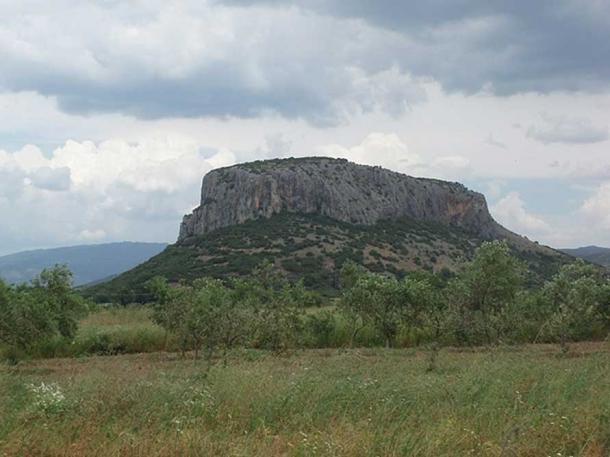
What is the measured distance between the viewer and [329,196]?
415 ft

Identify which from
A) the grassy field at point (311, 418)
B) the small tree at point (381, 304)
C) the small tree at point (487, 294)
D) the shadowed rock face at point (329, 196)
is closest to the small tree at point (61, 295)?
the small tree at point (381, 304)

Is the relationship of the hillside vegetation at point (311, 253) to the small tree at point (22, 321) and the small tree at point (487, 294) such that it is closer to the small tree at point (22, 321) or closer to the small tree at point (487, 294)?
the small tree at point (22, 321)

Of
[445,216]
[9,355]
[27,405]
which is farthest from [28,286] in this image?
[445,216]

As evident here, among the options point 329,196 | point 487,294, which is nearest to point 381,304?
point 487,294

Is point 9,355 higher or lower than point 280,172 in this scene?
lower

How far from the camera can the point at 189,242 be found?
116 metres

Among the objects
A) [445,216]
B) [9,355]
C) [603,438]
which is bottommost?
[9,355]

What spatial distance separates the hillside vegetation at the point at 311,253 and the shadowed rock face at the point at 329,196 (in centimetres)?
390

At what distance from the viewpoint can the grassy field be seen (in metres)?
7.85

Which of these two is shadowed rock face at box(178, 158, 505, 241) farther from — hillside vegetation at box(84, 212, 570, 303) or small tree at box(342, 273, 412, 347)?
small tree at box(342, 273, 412, 347)

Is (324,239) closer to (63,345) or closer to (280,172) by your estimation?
(280,172)

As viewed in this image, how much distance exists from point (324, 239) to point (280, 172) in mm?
24689

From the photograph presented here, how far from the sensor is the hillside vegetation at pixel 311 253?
89562mm

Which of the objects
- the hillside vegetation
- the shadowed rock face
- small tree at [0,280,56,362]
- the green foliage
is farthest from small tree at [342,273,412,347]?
the shadowed rock face
